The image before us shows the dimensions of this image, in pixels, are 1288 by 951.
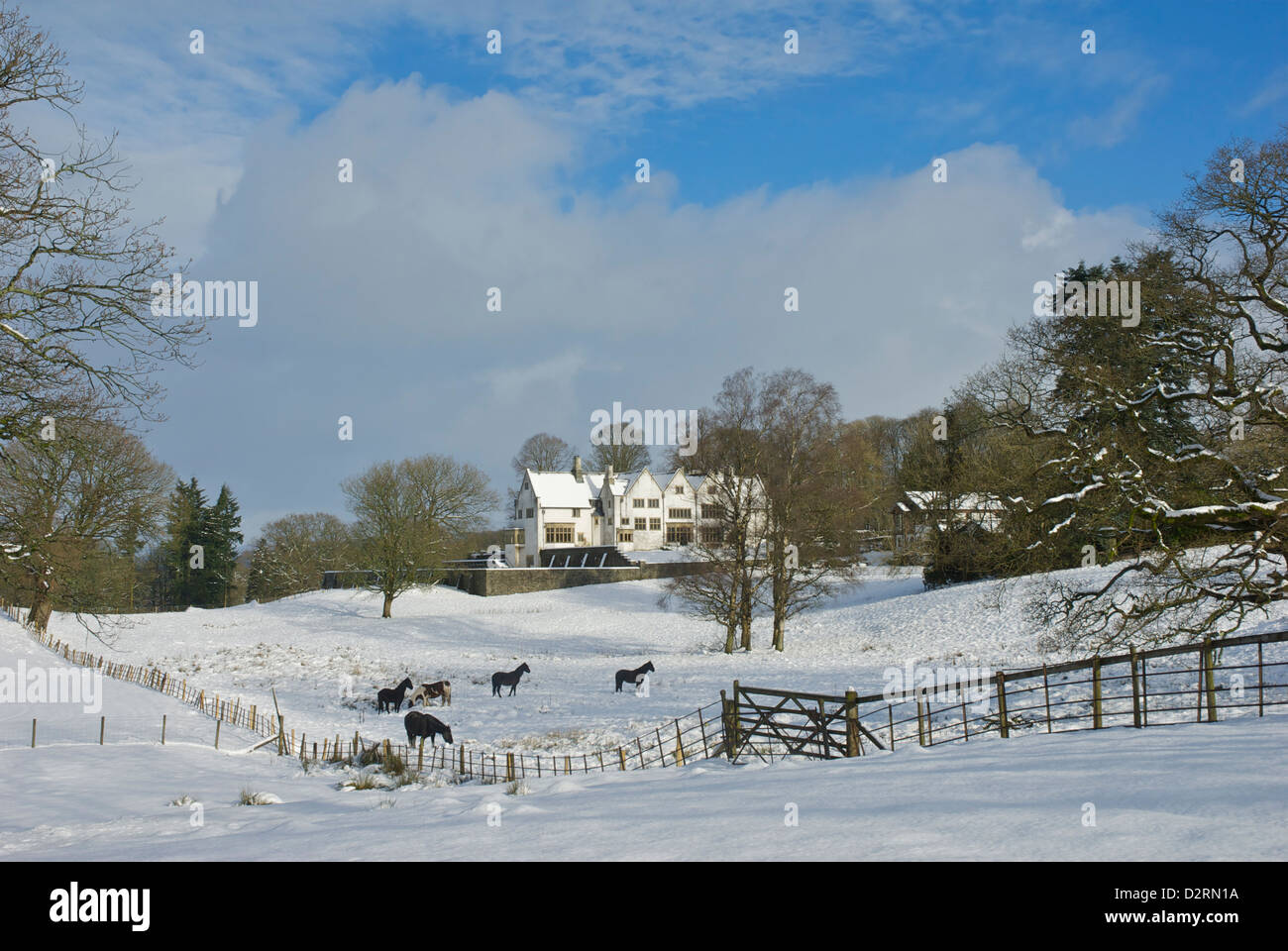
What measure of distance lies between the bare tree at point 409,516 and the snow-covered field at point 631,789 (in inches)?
945

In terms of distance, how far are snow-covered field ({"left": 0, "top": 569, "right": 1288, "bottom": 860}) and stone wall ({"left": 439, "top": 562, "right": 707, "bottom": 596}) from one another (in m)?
34.7

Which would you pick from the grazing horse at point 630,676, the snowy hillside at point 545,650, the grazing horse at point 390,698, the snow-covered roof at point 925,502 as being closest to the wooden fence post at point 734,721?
the snowy hillside at point 545,650

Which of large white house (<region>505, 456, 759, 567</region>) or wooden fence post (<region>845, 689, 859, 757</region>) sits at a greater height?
large white house (<region>505, 456, 759, 567</region>)

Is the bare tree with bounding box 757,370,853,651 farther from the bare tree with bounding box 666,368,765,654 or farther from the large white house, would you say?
the large white house

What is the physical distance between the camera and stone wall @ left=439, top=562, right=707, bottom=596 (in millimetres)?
71500

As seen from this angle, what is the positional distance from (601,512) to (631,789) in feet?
265

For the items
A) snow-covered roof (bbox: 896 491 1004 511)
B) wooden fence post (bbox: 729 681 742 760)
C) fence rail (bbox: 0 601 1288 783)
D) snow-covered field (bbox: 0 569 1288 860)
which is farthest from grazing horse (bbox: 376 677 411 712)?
snow-covered roof (bbox: 896 491 1004 511)

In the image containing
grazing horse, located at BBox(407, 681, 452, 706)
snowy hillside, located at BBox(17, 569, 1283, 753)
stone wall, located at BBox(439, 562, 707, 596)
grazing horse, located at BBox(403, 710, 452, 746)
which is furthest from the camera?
stone wall, located at BBox(439, 562, 707, 596)

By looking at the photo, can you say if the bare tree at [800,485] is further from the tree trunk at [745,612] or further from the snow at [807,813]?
the snow at [807,813]

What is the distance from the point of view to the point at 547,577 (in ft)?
239

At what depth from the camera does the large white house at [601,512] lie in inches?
3467

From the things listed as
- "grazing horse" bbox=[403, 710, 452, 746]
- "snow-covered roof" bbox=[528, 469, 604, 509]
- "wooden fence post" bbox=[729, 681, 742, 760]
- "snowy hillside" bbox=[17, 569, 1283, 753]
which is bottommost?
"snowy hillside" bbox=[17, 569, 1283, 753]
